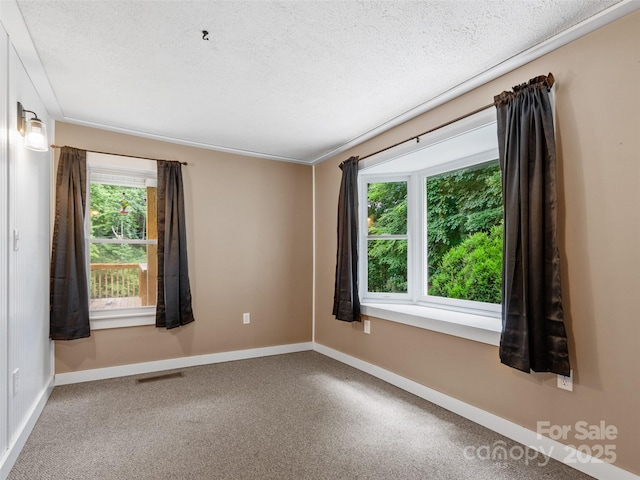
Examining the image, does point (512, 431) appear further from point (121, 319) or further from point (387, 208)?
point (121, 319)

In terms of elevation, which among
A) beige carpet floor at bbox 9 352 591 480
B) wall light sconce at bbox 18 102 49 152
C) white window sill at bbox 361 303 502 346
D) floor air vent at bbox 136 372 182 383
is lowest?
floor air vent at bbox 136 372 182 383

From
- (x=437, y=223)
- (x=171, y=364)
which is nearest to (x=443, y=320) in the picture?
(x=437, y=223)

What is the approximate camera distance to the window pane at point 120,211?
137 inches

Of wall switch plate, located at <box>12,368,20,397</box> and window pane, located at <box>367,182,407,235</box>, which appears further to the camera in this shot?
window pane, located at <box>367,182,407,235</box>

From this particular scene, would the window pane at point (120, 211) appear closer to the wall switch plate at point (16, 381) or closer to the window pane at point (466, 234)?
the wall switch plate at point (16, 381)

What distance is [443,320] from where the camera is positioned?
9.02ft

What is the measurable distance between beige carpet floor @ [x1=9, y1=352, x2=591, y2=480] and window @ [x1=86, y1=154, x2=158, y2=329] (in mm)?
714

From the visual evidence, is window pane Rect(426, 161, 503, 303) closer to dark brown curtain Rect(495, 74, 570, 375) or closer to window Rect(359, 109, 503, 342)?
window Rect(359, 109, 503, 342)

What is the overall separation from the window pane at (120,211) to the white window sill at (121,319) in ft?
2.47

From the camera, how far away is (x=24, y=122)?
2.24 m

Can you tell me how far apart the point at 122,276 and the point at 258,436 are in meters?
2.25

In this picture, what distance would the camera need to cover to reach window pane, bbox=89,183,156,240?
347 centimetres

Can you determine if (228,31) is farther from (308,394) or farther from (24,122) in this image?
(308,394)

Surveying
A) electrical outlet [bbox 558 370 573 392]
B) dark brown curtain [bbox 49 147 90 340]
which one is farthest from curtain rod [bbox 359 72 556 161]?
dark brown curtain [bbox 49 147 90 340]
